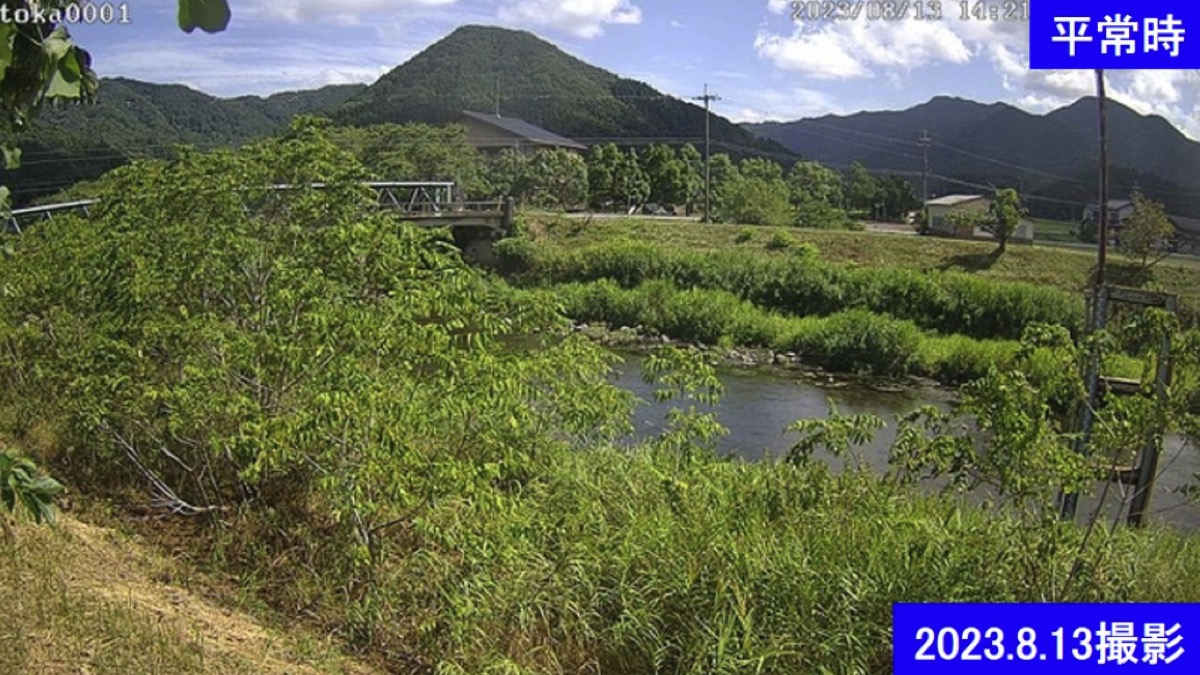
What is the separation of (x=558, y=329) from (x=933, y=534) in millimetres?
2106

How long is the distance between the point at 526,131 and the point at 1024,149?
21.1 meters

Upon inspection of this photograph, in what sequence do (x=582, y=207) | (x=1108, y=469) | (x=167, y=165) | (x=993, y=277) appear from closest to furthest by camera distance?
(x=1108, y=469) < (x=167, y=165) < (x=993, y=277) < (x=582, y=207)

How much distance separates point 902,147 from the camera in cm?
2712

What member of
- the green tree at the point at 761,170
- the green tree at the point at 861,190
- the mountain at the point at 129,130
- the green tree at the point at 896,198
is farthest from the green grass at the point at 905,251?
the mountain at the point at 129,130

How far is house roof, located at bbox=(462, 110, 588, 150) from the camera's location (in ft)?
113

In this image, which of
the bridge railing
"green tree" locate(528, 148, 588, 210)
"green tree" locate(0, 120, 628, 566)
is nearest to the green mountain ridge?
the bridge railing

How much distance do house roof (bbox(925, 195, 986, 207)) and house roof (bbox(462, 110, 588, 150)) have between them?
14.4 metres

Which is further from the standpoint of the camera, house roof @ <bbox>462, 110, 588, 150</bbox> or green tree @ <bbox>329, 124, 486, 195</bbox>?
house roof @ <bbox>462, 110, 588, 150</bbox>

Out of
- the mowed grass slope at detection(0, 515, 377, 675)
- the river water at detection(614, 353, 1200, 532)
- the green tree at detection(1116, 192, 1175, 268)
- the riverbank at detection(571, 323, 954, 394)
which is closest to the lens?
the mowed grass slope at detection(0, 515, 377, 675)

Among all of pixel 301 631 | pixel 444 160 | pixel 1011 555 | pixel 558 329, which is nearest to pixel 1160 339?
pixel 1011 555

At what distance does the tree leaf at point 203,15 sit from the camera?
42.6 inches

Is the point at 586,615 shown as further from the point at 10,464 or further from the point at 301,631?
the point at 10,464

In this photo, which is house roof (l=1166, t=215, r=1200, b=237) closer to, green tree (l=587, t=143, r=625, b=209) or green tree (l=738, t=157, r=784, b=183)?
green tree (l=738, t=157, r=784, b=183)

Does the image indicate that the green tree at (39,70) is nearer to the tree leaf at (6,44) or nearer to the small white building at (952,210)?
the tree leaf at (6,44)
